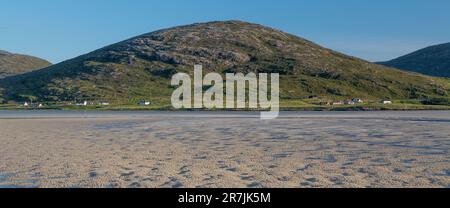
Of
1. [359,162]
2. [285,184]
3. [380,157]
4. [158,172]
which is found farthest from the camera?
[380,157]

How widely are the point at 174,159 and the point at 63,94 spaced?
619 feet

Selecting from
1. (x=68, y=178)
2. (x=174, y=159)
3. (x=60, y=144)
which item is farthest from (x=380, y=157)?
(x=60, y=144)

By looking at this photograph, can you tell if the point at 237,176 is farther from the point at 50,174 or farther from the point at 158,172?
the point at 50,174

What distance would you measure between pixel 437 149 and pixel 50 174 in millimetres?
17556

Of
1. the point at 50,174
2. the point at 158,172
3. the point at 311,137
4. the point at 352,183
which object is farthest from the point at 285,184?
the point at 311,137

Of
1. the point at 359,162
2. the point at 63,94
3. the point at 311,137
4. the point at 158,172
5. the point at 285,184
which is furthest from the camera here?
the point at 63,94

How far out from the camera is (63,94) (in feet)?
655
